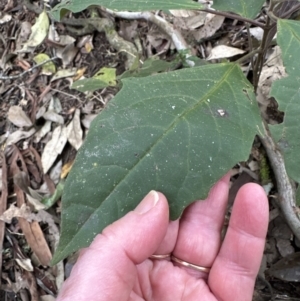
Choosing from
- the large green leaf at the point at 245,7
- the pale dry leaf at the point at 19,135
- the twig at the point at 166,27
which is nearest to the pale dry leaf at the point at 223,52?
the twig at the point at 166,27

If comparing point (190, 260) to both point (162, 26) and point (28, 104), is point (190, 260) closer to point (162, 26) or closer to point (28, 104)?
point (162, 26)

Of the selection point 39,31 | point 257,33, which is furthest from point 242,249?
point 39,31

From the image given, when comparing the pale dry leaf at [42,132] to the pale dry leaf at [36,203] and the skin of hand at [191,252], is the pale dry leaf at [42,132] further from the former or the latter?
the skin of hand at [191,252]

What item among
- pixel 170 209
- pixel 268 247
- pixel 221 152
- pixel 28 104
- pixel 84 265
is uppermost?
pixel 221 152

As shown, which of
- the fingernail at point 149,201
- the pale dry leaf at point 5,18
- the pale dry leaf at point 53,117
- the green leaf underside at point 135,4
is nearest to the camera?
the fingernail at point 149,201

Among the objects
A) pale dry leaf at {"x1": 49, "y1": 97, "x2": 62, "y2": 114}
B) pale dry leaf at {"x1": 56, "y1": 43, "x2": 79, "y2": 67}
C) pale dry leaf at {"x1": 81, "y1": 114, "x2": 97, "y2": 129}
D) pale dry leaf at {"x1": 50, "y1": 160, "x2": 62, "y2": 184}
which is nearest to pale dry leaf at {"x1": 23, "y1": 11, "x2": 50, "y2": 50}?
pale dry leaf at {"x1": 56, "y1": 43, "x2": 79, "y2": 67}

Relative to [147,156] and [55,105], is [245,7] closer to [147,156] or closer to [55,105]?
[147,156]

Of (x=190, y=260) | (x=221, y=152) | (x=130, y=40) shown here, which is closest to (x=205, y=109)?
(x=221, y=152)
